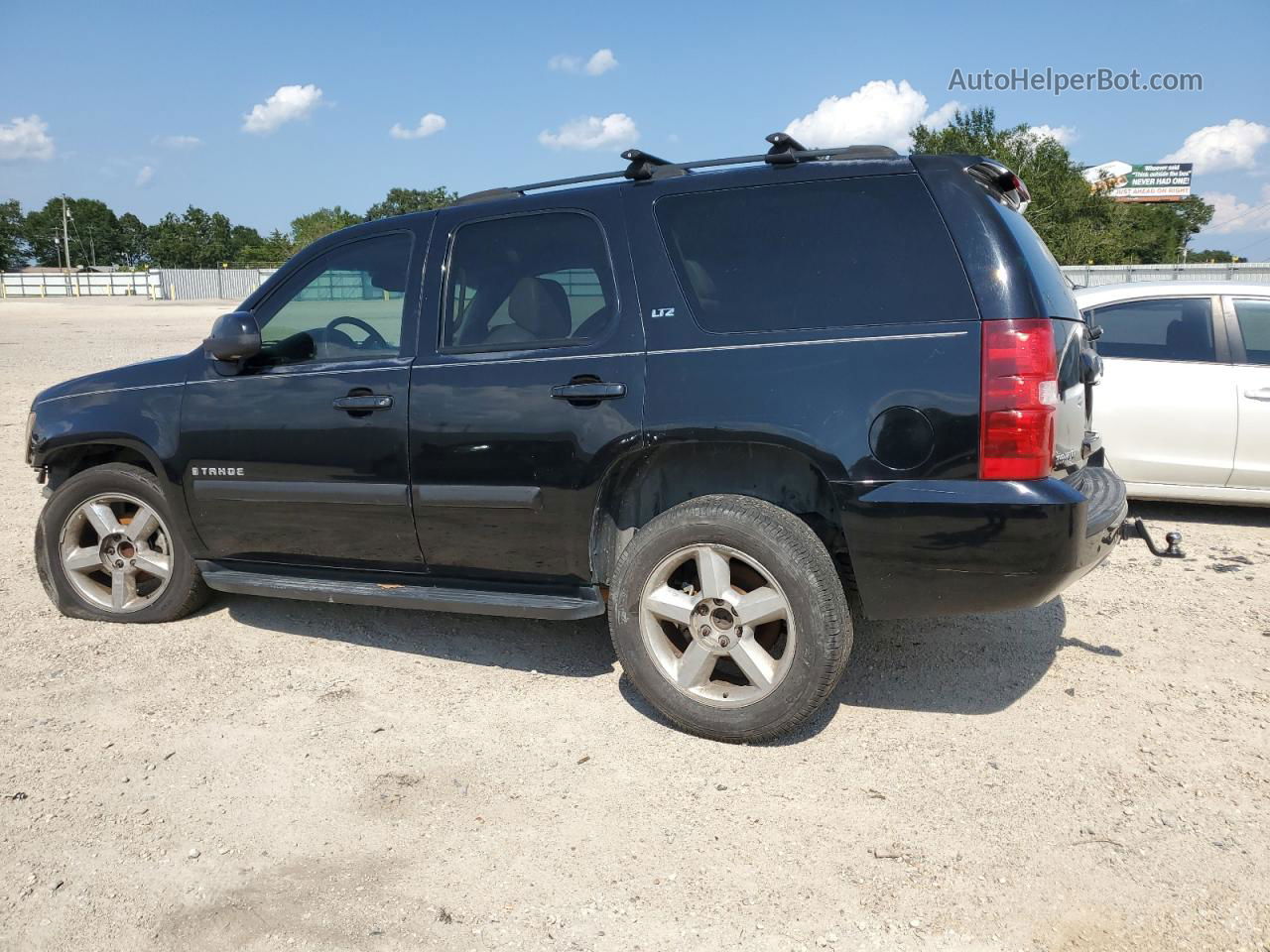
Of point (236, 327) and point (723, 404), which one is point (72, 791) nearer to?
point (236, 327)

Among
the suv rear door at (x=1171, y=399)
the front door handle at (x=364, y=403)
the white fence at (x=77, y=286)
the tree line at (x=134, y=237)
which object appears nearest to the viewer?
the front door handle at (x=364, y=403)

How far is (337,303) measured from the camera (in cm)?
439

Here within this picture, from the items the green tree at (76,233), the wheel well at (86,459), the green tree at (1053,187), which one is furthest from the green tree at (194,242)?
the wheel well at (86,459)

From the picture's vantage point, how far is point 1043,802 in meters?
3.12

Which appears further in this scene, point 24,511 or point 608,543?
point 24,511

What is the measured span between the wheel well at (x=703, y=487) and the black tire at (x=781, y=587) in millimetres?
154

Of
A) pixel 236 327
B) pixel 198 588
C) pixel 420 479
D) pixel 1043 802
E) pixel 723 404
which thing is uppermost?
pixel 236 327

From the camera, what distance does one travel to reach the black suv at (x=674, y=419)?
10.4ft

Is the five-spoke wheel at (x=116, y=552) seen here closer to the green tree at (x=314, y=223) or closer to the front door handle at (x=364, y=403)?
the front door handle at (x=364, y=403)

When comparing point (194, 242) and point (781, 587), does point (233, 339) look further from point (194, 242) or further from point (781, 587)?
point (194, 242)

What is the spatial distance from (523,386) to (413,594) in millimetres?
998

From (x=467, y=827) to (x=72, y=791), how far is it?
132 cm

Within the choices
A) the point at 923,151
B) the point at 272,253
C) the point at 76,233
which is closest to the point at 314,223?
the point at 272,253

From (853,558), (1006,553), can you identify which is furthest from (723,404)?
(1006,553)
